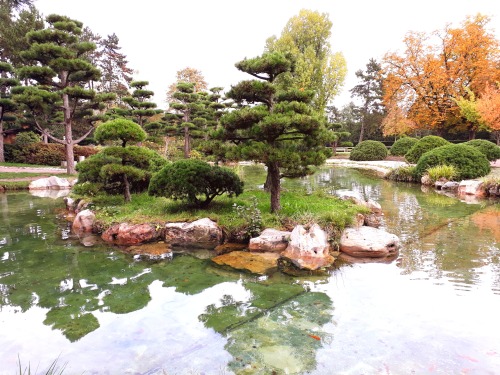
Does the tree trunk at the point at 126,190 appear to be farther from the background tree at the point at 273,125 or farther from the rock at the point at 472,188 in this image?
the rock at the point at 472,188

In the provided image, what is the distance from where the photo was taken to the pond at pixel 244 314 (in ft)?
9.09

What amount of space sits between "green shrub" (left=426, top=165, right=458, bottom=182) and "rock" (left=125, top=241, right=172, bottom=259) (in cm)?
1114

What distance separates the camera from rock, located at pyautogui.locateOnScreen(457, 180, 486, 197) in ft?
35.3

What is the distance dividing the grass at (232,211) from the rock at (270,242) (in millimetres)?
358

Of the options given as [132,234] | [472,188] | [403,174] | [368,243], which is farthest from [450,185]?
[132,234]

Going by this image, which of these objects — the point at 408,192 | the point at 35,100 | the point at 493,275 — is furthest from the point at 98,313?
the point at 35,100

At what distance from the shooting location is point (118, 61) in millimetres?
34688

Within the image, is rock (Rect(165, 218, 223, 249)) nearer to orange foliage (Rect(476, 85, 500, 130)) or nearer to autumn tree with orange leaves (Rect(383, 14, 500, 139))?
orange foliage (Rect(476, 85, 500, 130))

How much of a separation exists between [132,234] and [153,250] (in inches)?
29.3

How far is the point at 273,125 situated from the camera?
17.8ft

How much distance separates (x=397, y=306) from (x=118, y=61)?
1482 inches

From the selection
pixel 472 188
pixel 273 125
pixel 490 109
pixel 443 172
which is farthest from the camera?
pixel 490 109

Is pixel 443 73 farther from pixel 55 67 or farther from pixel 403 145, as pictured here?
pixel 55 67

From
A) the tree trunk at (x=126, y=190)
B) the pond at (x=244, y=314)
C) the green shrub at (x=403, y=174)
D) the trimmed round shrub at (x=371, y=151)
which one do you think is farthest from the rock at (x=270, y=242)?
the trimmed round shrub at (x=371, y=151)
